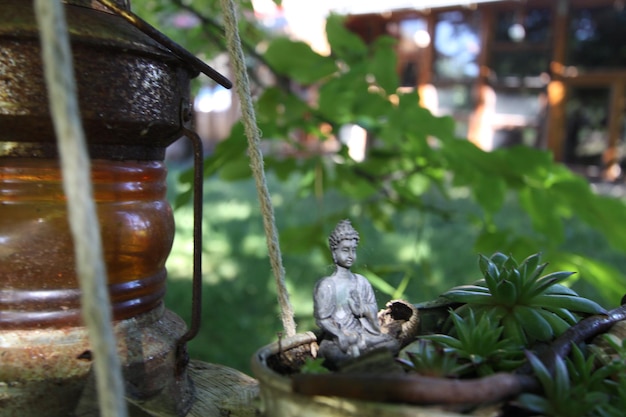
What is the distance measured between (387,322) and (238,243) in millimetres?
2830

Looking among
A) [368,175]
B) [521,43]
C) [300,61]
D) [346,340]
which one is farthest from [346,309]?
[521,43]

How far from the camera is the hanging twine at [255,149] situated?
2.30 ft

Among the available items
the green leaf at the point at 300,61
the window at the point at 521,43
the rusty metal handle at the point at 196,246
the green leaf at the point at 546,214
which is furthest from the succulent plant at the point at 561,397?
the window at the point at 521,43

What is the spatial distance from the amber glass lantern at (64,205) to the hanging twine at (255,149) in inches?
3.4

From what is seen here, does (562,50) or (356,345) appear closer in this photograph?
(356,345)

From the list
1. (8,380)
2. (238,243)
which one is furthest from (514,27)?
(8,380)

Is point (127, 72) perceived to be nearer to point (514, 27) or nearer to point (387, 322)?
point (387, 322)

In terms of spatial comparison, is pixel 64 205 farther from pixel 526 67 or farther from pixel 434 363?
pixel 526 67

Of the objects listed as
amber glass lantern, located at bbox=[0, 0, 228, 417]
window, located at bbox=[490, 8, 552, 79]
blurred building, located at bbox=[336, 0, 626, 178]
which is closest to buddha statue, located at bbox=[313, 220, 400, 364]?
amber glass lantern, located at bbox=[0, 0, 228, 417]

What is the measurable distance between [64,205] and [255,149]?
Result: 237mm

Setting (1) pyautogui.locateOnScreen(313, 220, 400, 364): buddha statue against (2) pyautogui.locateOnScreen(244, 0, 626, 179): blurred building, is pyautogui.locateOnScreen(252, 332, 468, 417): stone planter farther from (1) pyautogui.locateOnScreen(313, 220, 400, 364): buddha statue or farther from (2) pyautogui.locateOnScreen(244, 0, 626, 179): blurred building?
(2) pyautogui.locateOnScreen(244, 0, 626, 179): blurred building

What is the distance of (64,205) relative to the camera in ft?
2.26

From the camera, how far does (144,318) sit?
77 centimetres

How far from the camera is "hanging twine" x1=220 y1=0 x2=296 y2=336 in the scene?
27.6 inches
